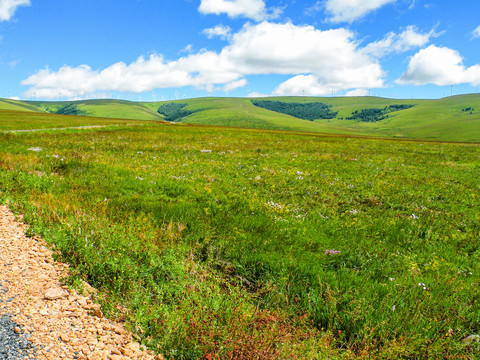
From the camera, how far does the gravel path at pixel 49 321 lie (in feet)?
10.6

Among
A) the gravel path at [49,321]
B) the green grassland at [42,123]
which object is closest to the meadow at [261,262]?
the gravel path at [49,321]

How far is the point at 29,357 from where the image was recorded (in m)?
3.07

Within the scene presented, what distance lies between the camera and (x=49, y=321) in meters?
3.63

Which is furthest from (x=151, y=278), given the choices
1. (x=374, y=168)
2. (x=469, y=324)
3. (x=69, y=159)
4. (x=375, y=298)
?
(x=374, y=168)

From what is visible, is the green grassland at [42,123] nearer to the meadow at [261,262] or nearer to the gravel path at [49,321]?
the meadow at [261,262]

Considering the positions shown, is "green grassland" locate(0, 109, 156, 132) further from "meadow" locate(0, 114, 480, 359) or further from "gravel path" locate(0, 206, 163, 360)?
"gravel path" locate(0, 206, 163, 360)

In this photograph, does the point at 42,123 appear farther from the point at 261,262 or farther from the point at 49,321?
the point at 261,262

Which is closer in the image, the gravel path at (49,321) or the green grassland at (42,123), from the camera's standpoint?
the gravel path at (49,321)

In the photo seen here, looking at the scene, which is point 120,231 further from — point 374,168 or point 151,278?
point 374,168

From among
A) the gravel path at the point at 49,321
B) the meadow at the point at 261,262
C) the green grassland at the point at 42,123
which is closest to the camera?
the gravel path at the point at 49,321

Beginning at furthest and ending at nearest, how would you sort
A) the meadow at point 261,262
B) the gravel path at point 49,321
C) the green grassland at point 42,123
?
the green grassland at point 42,123, the meadow at point 261,262, the gravel path at point 49,321

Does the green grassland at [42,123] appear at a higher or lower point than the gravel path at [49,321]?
higher

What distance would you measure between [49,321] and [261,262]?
3920 millimetres

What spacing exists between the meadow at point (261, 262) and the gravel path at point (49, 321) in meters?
0.23
